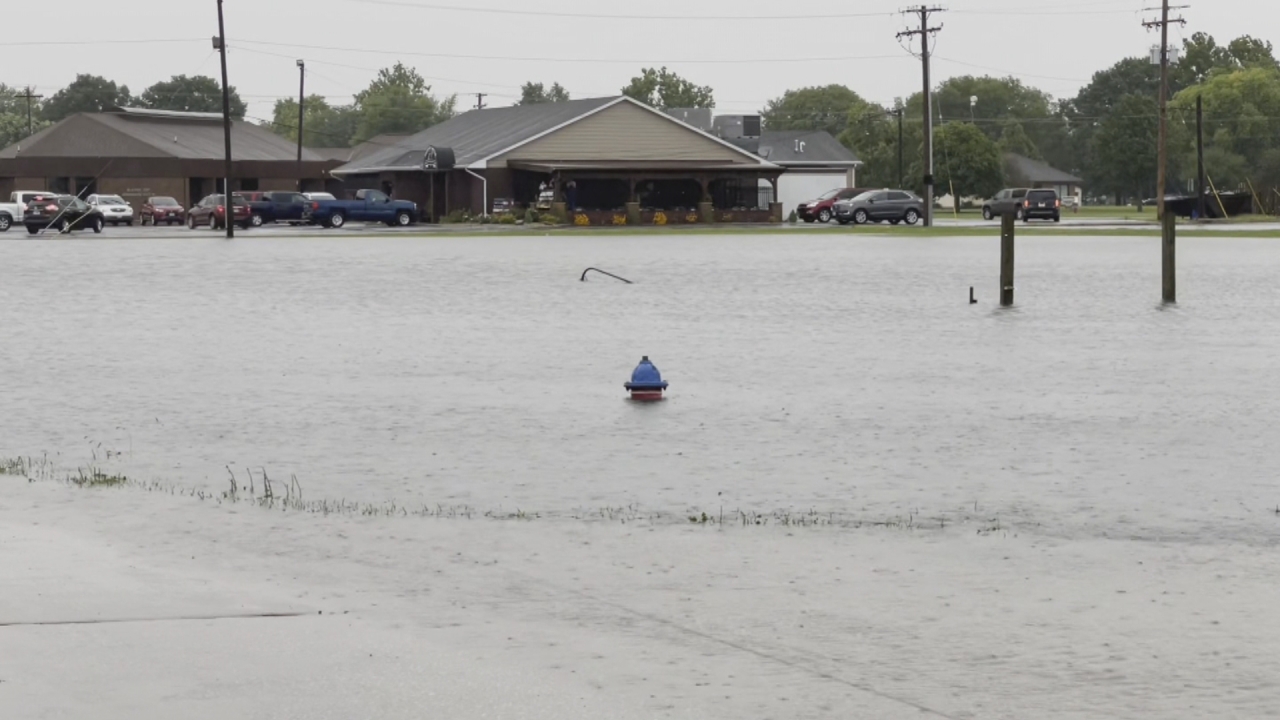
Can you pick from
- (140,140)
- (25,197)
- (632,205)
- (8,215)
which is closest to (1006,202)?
(632,205)

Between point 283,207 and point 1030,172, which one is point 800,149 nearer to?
point 283,207

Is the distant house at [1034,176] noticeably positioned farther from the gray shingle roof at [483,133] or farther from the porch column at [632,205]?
the porch column at [632,205]

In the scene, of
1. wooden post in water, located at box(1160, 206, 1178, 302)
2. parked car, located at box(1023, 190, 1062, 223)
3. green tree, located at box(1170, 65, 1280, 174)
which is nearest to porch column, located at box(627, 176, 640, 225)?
parked car, located at box(1023, 190, 1062, 223)

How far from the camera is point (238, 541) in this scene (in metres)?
10.8

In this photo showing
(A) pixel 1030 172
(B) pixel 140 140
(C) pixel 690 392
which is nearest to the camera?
(C) pixel 690 392

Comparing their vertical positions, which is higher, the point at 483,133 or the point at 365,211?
the point at 483,133

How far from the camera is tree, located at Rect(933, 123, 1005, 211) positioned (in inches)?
4894

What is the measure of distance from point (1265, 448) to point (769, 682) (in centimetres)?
816

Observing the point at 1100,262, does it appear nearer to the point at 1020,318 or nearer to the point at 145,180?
the point at 1020,318

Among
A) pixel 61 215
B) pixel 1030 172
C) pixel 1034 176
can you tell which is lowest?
pixel 61 215

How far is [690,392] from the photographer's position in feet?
61.8

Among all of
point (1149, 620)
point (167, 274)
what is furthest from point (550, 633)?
point (167, 274)

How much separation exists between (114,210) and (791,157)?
133ft

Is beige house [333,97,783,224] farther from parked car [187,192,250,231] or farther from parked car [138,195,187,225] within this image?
parked car [187,192,250,231]
